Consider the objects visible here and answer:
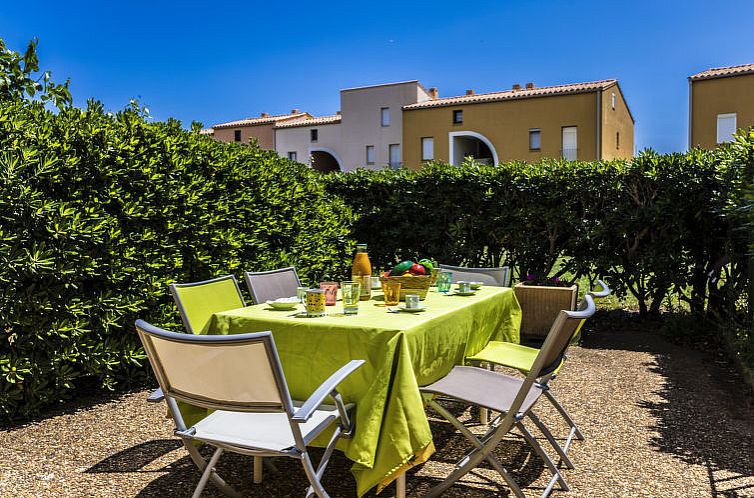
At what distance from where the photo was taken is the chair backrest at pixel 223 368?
2.13 m

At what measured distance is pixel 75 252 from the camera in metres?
3.96

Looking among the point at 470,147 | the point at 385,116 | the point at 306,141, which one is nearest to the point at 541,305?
the point at 470,147

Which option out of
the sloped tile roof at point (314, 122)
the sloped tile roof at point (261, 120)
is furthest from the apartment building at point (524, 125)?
the sloped tile roof at point (261, 120)

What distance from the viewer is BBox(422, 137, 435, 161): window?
33688mm

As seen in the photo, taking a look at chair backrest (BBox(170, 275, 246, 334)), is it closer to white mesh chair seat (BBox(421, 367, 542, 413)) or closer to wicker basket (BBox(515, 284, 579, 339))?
white mesh chair seat (BBox(421, 367, 542, 413))

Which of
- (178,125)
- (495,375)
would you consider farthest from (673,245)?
(178,125)

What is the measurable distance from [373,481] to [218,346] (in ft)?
3.01

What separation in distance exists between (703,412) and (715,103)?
25523 mm

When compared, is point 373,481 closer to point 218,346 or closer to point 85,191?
point 218,346

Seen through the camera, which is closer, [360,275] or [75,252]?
[360,275]

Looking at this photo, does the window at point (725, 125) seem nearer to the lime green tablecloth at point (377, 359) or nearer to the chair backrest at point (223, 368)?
the lime green tablecloth at point (377, 359)

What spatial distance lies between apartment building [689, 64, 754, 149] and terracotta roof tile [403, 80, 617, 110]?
13.7 ft

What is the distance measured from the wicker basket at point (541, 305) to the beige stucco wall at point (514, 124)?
2457 centimetres

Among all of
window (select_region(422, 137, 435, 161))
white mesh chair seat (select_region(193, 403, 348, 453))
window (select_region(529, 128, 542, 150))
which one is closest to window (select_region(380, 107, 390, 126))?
window (select_region(422, 137, 435, 161))
